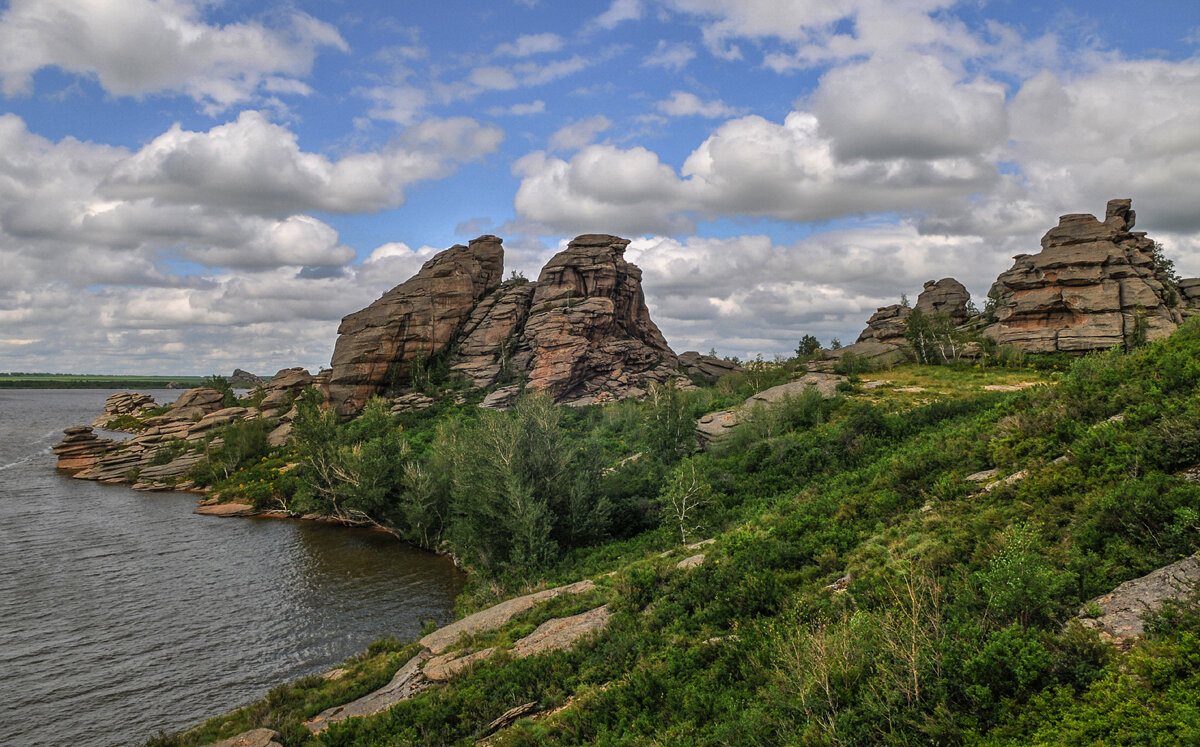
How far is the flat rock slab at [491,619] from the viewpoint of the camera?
56.1ft

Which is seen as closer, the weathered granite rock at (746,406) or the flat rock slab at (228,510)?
the weathered granite rock at (746,406)

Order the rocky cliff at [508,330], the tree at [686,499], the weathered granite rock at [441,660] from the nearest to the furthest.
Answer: the weathered granite rock at [441,660]
the tree at [686,499]
the rocky cliff at [508,330]

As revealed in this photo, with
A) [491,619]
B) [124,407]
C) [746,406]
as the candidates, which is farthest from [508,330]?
[124,407]

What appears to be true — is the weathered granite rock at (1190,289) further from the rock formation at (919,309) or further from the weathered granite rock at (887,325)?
the weathered granite rock at (887,325)

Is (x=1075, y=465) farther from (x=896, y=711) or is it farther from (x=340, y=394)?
(x=340, y=394)

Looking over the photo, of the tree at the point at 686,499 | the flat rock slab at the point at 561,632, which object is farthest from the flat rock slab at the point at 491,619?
the tree at the point at 686,499

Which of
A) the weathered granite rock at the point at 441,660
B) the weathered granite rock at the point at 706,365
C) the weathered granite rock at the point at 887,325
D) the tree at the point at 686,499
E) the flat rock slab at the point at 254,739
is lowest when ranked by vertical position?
the flat rock slab at the point at 254,739

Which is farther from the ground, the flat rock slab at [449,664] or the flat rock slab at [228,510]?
the flat rock slab at [449,664]

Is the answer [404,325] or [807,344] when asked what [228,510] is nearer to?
[404,325]

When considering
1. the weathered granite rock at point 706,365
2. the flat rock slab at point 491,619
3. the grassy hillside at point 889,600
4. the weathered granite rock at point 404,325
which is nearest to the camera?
the grassy hillside at point 889,600

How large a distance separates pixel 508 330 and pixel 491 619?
200ft

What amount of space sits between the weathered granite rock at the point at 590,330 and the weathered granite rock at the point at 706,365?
6.01m

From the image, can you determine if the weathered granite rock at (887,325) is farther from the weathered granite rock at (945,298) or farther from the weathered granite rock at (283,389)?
the weathered granite rock at (283,389)

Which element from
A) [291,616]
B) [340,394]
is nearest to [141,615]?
[291,616]
